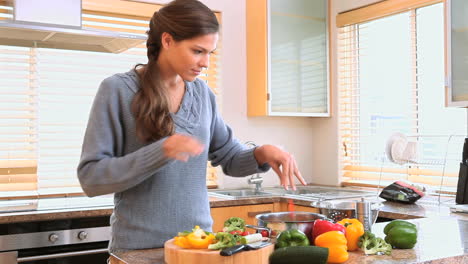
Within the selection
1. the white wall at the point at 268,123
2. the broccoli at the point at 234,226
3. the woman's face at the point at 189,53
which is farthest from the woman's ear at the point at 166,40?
the white wall at the point at 268,123

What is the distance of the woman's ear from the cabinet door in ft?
5.33

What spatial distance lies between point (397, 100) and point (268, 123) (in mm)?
934

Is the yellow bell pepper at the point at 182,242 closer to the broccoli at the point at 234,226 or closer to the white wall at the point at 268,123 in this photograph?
the broccoli at the point at 234,226

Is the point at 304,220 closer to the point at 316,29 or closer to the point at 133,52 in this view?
the point at 133,52

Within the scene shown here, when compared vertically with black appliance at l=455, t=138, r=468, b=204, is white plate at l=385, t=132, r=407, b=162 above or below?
above

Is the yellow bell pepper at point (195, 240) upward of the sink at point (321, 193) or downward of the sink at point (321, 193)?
upward

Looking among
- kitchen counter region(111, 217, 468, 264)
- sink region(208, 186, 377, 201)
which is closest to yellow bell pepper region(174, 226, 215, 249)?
kitchen counter region(111, 217, 468, 264)


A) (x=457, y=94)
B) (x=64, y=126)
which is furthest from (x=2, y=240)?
(x=457, y=94)

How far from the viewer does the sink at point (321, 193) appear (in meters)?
3.30

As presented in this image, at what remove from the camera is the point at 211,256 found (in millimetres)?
1288

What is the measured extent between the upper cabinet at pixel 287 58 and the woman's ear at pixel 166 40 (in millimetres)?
2173

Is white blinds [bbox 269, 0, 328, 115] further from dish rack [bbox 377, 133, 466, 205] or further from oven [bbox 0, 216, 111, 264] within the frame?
oven [bbox 0, 216, 111, 264]

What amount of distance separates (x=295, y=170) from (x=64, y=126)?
2.22m

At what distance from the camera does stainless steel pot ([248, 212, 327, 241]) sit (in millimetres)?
1499
